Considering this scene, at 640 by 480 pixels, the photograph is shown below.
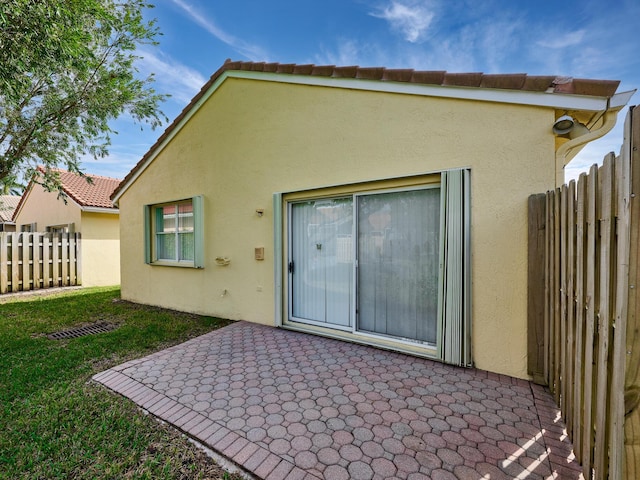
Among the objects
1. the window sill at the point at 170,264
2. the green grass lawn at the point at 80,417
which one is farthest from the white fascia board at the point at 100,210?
the green grass lawn at the point at 80,417

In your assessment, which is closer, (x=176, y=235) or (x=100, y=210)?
(x=176, y=235)

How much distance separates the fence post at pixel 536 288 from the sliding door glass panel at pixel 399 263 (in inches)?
48.3

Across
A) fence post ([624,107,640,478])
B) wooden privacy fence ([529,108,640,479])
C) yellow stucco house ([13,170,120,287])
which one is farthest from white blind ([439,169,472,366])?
yellow stucco house ([13,170,120,287])

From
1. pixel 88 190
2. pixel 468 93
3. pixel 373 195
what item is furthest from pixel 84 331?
pixel 88 190

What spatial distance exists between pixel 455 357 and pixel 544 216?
91.4 inches

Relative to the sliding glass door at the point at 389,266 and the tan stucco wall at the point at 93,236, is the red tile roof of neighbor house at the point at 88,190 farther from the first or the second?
the sliding glass door at the point at 389,266

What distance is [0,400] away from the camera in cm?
364

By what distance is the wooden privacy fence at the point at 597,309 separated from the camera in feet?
5.17

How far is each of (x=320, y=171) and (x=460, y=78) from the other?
2.74 metres

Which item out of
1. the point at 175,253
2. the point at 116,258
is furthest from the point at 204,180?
the point at 116,258

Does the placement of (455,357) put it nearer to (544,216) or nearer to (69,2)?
(544,216)

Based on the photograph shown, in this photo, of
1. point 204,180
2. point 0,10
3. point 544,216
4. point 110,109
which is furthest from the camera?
point 110,109

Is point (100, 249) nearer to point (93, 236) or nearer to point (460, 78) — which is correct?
point (93, 236)

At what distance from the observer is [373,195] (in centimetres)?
535
